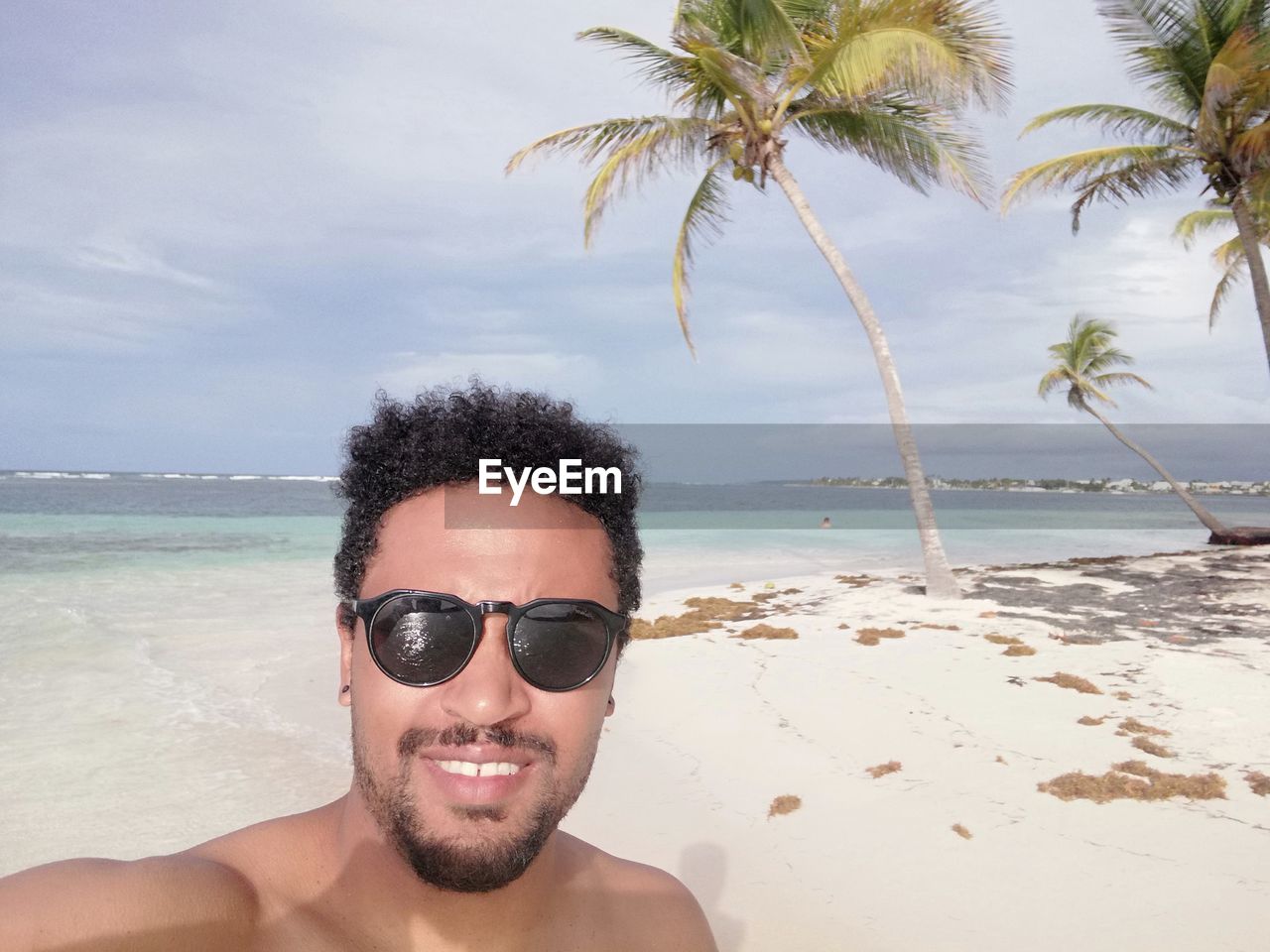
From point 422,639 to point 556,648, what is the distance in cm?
24

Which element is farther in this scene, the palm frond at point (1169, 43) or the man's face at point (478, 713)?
the palm frond at point (1169, 43)

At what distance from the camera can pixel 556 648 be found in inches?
56.9

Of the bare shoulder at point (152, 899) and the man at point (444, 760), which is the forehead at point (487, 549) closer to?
the man at point (444, 760)

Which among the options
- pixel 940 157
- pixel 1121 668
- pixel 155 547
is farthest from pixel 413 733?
pixel 155 547

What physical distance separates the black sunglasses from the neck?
0.27m

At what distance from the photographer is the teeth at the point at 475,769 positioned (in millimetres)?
1306

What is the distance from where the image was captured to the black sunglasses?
4.60 ft

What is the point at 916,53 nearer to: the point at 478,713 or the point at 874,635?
the point at 874,635

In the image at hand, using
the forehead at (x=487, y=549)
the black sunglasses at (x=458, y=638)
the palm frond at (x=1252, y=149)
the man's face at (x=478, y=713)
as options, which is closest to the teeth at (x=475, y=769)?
the man's face at (x=478, y=713)

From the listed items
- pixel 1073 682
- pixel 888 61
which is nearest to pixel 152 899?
pixel 1073 682

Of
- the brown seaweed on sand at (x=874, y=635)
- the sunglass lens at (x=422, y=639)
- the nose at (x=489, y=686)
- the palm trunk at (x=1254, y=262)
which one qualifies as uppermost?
the palm trunk at (x=1254, y=262)

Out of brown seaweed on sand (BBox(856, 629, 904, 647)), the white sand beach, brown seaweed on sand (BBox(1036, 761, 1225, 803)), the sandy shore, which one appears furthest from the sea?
brown seaweed on sand (BBox(856, 629, 904, 647))

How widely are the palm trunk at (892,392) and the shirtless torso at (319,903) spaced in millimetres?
10598

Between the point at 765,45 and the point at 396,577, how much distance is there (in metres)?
11.6
